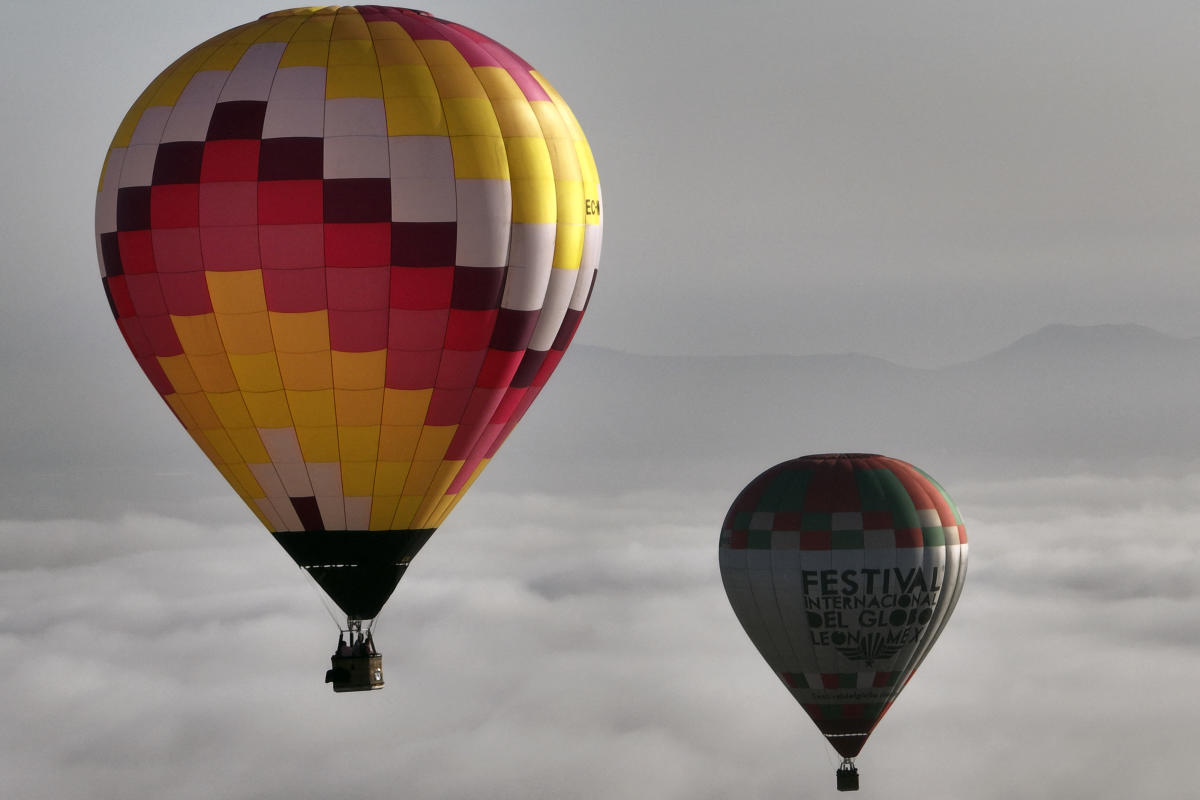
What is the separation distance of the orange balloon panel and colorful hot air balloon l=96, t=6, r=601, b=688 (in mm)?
27

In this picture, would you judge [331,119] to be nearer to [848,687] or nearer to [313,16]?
[313,16]

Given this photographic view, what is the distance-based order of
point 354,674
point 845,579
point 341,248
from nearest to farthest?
point 341,248 → point 354,674 → point 845,579

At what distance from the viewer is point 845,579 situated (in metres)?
37.5

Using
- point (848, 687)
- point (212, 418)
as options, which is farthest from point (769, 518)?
point (212, 418)

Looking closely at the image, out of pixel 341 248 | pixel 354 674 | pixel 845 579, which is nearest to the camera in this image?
pixel 341 248

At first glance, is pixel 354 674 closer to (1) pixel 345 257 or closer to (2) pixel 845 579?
(1) pixel 345 257

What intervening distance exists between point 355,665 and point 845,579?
11355 mm

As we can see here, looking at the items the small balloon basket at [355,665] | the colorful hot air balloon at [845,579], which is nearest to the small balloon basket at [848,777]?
the colorful hot air balloon at [845,579]

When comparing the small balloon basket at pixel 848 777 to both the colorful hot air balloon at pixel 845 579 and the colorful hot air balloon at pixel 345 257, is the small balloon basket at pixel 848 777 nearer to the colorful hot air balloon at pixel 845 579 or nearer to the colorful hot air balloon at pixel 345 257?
the colorful hot air balloon at pixel 845 579

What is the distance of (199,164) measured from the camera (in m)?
27.5

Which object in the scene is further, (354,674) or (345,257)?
(354,674)

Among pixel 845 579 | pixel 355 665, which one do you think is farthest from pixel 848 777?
pixel 355 665

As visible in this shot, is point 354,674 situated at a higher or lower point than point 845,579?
lower

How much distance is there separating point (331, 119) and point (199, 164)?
1674mm
